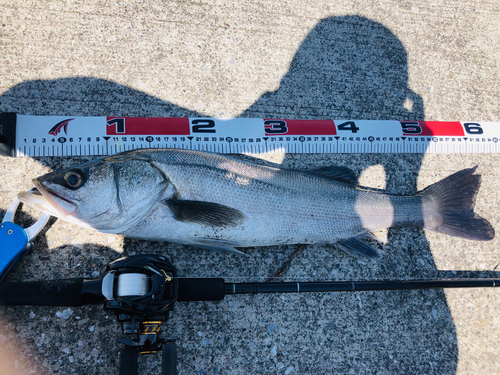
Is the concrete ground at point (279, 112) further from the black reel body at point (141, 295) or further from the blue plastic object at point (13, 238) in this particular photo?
the black reel body at point (141, 295)

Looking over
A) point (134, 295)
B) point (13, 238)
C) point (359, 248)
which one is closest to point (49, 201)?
point (13, 238)

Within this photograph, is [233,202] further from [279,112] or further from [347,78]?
[347,78]

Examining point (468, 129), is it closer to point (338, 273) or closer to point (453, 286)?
point (453, 286)

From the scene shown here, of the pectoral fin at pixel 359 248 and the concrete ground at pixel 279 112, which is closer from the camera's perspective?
the concrete ground at pixel 279 112

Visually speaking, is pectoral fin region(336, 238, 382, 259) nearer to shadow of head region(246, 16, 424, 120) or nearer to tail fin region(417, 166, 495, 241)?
tail fin region(417, 166, 495, 241)

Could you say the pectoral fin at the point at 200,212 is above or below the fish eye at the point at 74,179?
below

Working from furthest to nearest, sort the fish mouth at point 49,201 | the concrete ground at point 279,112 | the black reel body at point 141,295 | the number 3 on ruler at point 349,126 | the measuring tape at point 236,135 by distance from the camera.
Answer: the number 3 on ruler at point 349,126 < the measuring tape at point 236,135 < the concrete ground at point 279,112 < the fish mouth at point 49,201 < the black reel body at point 141,295

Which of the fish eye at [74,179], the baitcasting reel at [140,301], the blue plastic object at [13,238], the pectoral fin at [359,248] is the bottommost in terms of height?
the baitcasting reel at [140,301]

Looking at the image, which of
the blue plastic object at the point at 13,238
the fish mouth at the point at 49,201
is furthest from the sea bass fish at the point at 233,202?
the blue plastic object at the point at 13,238
